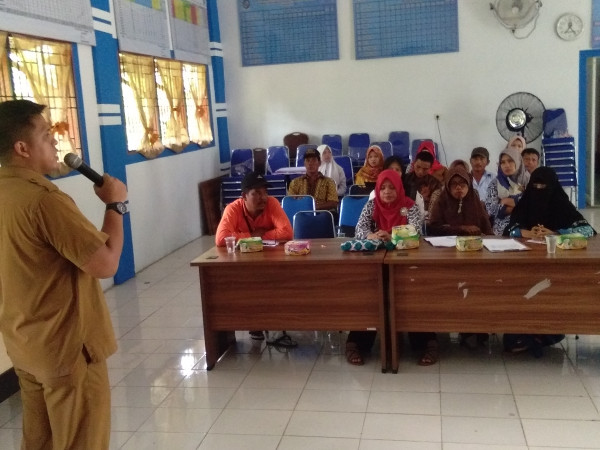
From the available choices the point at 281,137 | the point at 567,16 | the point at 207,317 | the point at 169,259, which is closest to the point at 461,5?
the point at 567,16

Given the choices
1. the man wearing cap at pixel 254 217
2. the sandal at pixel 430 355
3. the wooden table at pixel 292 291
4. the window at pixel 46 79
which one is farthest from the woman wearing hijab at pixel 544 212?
the window at pixel 46 79

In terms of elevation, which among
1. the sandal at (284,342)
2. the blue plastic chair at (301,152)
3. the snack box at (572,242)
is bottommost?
the sandal at (284,342)

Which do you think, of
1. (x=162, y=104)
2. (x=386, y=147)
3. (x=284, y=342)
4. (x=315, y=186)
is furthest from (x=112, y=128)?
(x=386, y=147)

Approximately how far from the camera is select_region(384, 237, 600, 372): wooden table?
3.23m

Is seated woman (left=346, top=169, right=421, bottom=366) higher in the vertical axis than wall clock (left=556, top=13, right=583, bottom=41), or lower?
lower

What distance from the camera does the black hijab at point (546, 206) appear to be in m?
3.71

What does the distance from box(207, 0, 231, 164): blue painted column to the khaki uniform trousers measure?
7.07m

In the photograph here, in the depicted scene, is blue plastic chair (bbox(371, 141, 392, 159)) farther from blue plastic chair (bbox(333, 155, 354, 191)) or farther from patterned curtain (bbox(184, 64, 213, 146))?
patterned curtain (bbox(184, 64, 213, 146))

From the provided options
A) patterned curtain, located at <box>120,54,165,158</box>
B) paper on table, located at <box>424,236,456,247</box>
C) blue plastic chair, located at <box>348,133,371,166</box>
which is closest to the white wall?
blue plastic chair, located at <box>348,133,371,166</box>

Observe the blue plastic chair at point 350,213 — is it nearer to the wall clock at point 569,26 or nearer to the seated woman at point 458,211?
Result: the seated woman at point 458,211

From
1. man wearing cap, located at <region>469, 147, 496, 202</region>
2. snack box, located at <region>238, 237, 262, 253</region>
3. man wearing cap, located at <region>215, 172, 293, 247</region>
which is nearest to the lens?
snack box, located at <region>238, 237, 262, 253</region>

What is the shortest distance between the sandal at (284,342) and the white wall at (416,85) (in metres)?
4.92

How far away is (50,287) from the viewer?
1.74 meters

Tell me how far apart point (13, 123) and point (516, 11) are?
7.34 m
